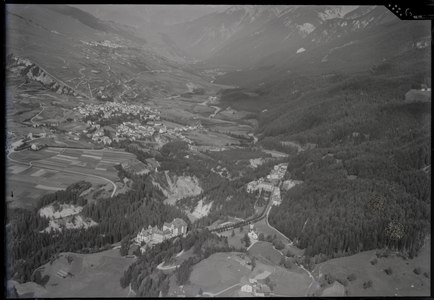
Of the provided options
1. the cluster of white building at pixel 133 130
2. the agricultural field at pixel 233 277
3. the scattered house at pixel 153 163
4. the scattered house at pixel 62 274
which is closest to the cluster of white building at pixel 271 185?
the agricultural field at pixel 233 277

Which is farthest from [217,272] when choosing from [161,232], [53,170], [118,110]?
[118,110]

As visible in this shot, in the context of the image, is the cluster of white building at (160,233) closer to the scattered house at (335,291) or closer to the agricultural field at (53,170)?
the agricultural field at (53,170)

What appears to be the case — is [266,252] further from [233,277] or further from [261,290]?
[233,277]

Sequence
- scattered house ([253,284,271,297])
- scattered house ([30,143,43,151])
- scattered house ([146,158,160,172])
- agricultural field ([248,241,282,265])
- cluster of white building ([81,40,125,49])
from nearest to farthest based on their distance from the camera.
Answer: scattered house ([253,284,271,297]) → agricultural field ([248,241,282,265]) → scattered house ([30,143,43,151]) → scattered house ([146,158,160,172]) → cluster of white building ([81,40,125,49])

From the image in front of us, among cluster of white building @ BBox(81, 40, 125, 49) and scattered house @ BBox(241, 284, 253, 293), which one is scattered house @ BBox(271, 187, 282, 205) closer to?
scattered house @ BBox(241, 284, 253, 293)

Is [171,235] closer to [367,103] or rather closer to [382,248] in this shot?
[382,248]

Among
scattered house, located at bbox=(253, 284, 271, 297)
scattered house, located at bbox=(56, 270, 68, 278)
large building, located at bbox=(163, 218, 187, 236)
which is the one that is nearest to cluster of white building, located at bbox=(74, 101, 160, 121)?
large building, located at bbox=(163, 218, 187, 236)

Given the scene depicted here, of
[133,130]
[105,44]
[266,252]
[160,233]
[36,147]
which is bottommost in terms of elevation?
[266,252]
